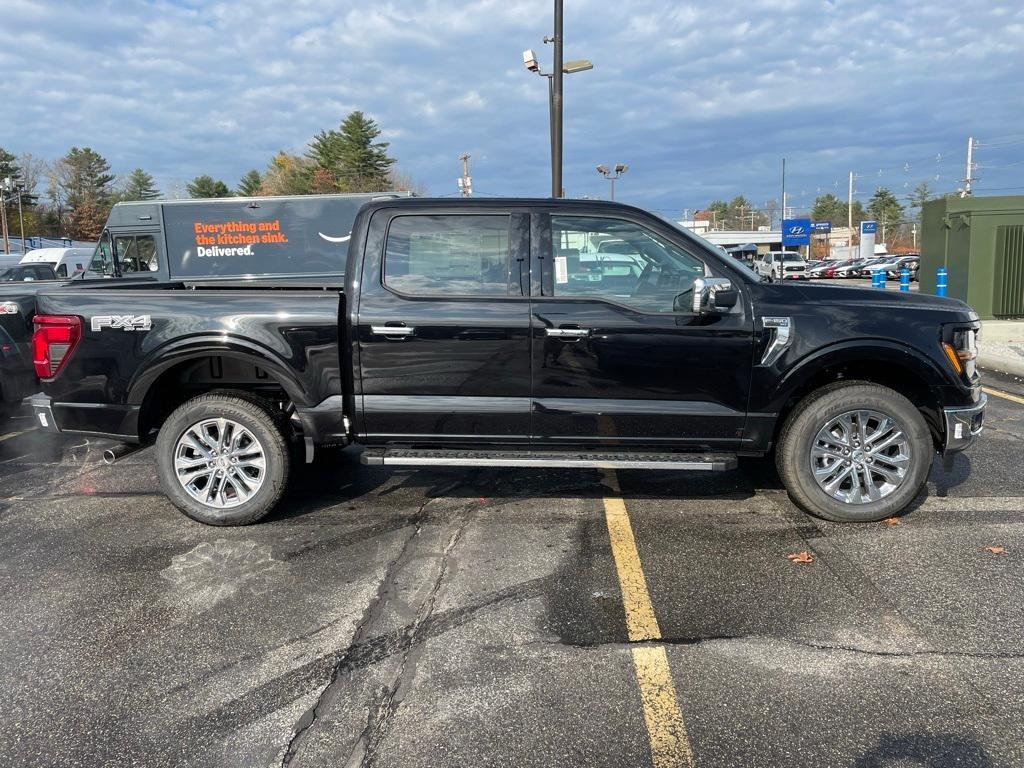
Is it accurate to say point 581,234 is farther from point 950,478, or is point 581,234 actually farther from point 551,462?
point 950,478

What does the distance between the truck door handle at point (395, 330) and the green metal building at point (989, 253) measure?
14.5 meters

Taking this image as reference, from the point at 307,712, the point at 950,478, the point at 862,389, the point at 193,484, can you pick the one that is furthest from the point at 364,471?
the point at 950,478

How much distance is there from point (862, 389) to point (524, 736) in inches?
120

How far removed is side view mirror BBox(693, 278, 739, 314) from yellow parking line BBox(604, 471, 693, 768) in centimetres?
142

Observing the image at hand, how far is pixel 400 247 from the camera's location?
466cm

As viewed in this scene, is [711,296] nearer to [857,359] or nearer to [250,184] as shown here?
[857,359]

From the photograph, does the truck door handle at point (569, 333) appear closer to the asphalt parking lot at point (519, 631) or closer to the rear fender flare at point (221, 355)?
A: the asphalt parking lot at point (519, 631)

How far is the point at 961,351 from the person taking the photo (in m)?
4.50

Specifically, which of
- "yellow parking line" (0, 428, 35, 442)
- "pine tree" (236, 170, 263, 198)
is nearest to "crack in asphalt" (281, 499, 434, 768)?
"yellow parking line" (0, 428, 35, 442)

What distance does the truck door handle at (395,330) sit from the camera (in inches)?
177

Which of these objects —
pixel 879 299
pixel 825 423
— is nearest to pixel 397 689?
pixel 825 423

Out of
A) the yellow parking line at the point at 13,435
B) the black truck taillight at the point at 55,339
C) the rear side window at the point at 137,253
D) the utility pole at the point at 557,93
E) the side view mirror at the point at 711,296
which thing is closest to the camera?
the side view mirror at the point at 711,296

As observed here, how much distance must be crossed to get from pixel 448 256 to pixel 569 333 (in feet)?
2.98

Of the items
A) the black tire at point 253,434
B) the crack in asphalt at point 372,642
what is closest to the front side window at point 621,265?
the crack in asphalt at point 372,642
